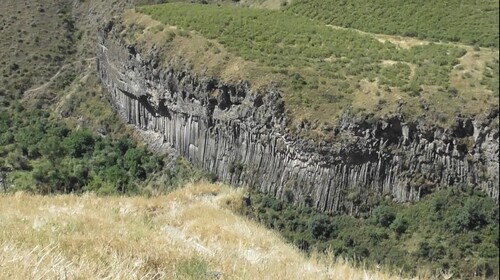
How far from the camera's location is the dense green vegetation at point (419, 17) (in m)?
13.6

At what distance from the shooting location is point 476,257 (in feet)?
83.1

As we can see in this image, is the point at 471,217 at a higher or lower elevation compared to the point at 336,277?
lower

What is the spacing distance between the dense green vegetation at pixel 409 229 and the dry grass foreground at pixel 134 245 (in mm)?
17082

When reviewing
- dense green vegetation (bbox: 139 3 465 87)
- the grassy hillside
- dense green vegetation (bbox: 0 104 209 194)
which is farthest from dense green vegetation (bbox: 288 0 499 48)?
dense green vegetation (bbox: 0 104 209 194)

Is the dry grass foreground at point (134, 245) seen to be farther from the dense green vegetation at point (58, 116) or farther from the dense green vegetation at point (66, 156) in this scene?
the dense green vegetation at point (66, 156)

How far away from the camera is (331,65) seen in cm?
3547

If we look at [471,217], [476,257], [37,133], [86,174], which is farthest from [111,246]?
[37,133]

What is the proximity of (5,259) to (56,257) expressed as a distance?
0.47 m

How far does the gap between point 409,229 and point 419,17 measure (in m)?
13.5

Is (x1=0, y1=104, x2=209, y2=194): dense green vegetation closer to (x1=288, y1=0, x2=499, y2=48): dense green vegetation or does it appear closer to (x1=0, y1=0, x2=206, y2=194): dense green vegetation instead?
(x1=0, y1=0, x2=206, y2=194): dense green vegetation

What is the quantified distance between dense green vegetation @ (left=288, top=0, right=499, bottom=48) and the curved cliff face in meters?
5.94

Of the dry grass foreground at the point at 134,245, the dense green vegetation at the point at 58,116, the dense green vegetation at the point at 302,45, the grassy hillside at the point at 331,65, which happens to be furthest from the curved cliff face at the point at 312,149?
the dry grass foreground at the point at 134,245

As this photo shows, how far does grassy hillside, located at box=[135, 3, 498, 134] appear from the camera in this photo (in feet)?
81.7

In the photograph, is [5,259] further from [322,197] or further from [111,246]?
[322,197]
